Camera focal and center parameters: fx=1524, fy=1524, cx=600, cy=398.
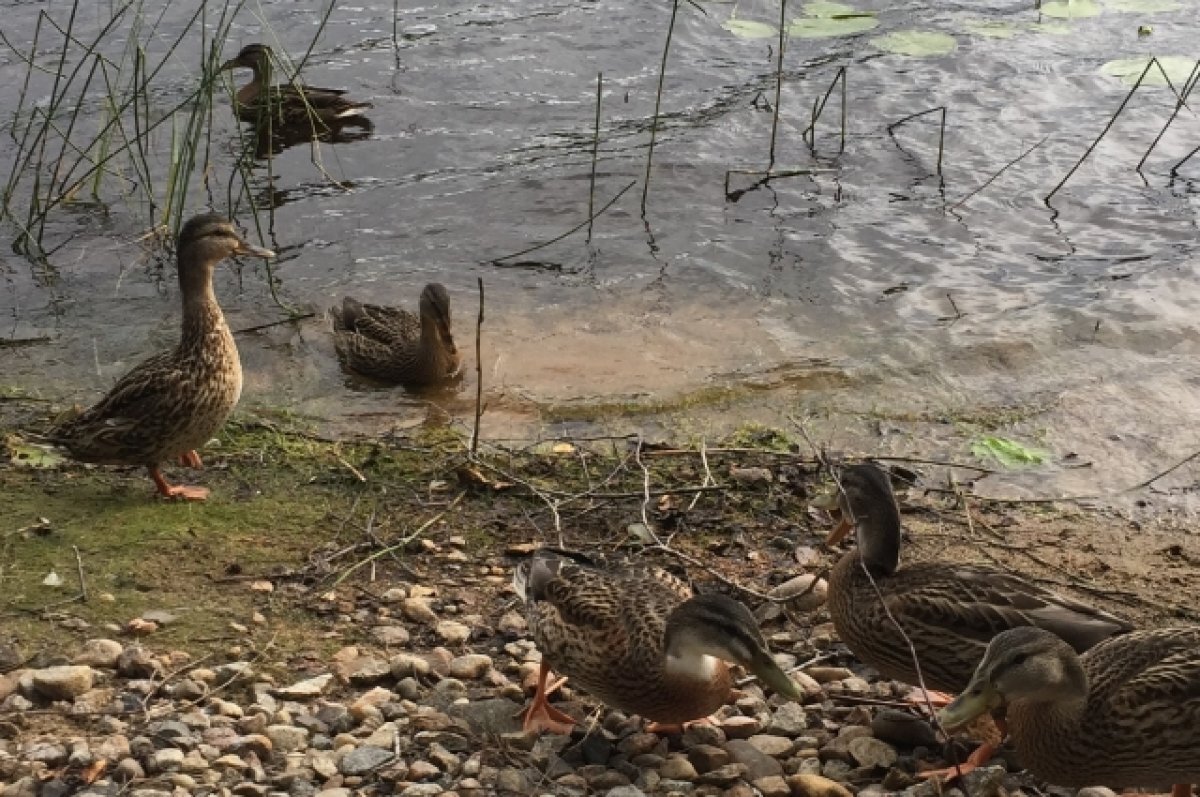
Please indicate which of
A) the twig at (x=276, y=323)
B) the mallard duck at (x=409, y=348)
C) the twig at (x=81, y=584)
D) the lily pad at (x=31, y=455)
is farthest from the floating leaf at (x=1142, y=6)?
the twig at (x=81, y=584)

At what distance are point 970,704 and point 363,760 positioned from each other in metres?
1.67

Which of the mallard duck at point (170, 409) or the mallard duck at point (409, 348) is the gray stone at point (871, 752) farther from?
the mallard duck at point (409, 348)

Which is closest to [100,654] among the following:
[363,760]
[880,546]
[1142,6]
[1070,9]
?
[363,760]

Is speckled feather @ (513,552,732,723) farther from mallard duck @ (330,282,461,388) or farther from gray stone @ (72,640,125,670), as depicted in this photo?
mallard duck @ (330,282,461,388)

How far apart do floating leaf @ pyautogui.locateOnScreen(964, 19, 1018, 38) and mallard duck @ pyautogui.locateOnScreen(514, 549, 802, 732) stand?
8.56 metres

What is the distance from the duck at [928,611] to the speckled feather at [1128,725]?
25 centimetres

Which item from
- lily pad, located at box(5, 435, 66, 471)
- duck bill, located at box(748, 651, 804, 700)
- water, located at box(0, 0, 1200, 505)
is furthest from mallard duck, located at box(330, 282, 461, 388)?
duck bill, located at box(748, 651, 804, 700)

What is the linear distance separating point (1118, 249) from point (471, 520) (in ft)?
16.9

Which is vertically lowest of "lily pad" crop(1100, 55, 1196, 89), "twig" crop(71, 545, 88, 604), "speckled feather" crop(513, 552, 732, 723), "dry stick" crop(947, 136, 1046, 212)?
"twig" crop(71, 545, 88, 604)

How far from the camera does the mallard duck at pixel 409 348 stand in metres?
8.14

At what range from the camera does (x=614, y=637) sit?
4508mm

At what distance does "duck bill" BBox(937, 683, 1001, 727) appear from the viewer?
13.5 feet

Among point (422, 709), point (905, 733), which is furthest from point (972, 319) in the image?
point (422, 709)

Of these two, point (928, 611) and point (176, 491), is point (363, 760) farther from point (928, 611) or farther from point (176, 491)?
point (176, 491)
